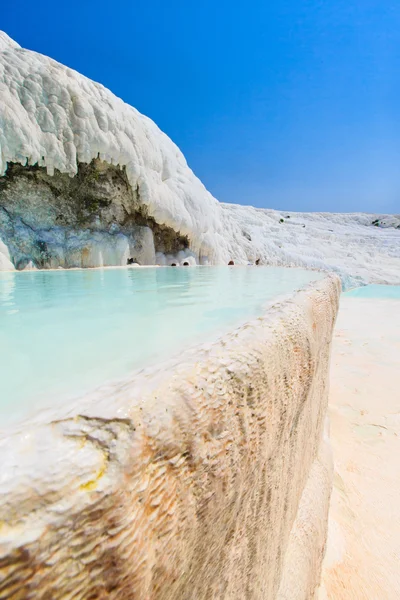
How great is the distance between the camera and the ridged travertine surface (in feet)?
1.37

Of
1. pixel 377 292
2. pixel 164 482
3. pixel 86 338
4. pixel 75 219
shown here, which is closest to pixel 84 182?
pixel 75 219

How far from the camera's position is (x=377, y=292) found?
38.0ft

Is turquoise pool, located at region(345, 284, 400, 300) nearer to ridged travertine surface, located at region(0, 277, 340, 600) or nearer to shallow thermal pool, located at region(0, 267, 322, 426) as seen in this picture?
shallow thermal pool, located at region(0, 267, 322, 426)

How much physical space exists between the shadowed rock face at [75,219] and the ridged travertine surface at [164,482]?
6907 mm

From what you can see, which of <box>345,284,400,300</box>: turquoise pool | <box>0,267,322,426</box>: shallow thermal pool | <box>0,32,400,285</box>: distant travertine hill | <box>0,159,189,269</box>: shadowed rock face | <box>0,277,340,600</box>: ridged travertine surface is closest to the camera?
<box>0,277,340,600</box>: ridged travertine surface

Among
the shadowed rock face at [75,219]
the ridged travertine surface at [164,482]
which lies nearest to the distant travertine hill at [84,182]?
the shadowed rock face at [75,219]

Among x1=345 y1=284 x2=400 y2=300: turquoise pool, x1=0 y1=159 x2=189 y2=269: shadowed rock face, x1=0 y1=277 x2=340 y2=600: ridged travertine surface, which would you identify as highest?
x1=0 y1=159 x2=189 y2=269: shadowed rock face

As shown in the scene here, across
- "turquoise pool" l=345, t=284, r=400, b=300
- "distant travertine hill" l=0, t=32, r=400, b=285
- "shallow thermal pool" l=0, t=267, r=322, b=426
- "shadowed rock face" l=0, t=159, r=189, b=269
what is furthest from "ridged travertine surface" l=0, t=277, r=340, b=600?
"turquoise pool" l=345, t=284, r=400, b=300

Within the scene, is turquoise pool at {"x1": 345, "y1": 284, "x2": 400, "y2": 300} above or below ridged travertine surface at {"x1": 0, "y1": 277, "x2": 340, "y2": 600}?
below

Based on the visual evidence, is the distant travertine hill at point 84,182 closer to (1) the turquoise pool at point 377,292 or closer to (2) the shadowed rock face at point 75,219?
(2) the shadowed rock face at point 75,219

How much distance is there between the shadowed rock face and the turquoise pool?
284 inches

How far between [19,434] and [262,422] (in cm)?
65

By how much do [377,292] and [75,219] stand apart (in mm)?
10394

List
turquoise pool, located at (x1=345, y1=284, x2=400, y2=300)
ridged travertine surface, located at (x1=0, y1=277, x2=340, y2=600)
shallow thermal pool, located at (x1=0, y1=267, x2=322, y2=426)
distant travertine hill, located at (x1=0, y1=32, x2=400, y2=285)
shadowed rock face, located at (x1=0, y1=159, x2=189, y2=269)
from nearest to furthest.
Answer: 1. ridged travertine surface, located at (x1=0, y1=277, x2=340, y2=600)
2. shallow thermal pool, located at (x1=0, y1=267, x2=322, y2=426)
3. distant travertine hill, located at (x1=0, y1=32, x2=400, y2=285)
4. shadowed rock face, located at (x1=0, y1=159, x2=189, y2=269)
5. turquoise pool, located at (x1=345, y1=284, x2=400, y2=300)
